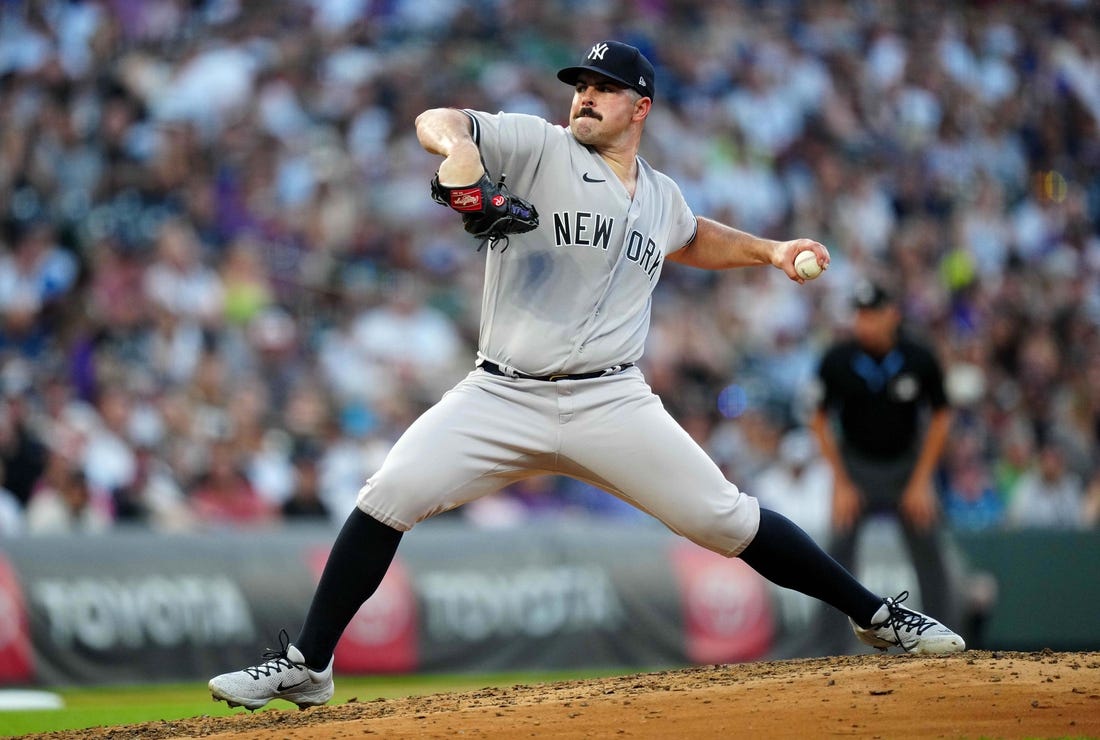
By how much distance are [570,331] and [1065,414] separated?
10.7 m

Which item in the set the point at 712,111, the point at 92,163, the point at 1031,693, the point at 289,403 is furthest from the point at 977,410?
the point at 1031,693

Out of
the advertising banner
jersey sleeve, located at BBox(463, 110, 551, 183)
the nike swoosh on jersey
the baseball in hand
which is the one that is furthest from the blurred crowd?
the baseball in hand

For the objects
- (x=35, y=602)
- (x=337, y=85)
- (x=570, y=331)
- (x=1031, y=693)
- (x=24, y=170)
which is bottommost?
(x=1031, y=693)

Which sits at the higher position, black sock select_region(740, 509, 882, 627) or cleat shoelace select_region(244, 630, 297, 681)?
black sock select_region(740, 509, 882, 627)

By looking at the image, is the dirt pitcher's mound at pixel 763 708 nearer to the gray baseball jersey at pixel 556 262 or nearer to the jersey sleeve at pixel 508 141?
the gray baseball jersey at pixel 556 262

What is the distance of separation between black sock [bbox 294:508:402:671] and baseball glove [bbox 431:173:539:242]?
1.10 metres

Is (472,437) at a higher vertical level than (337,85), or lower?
lower

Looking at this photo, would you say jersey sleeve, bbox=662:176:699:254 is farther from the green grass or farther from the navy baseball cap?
the green grass

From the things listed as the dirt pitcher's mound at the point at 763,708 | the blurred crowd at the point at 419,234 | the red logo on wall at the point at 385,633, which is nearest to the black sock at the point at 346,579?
the dirt pitcher's mound at the point at 763,708

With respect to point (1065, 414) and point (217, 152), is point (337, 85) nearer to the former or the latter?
point (217, 152)

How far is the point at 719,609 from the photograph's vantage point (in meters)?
10.9

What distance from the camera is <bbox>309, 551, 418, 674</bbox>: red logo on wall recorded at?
33.3 feet

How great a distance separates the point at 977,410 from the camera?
14.7 meters

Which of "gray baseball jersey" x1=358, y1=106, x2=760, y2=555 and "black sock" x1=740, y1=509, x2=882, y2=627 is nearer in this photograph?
"gray baseball jersey" x1=358, y1=106, x2=760, y2=555
